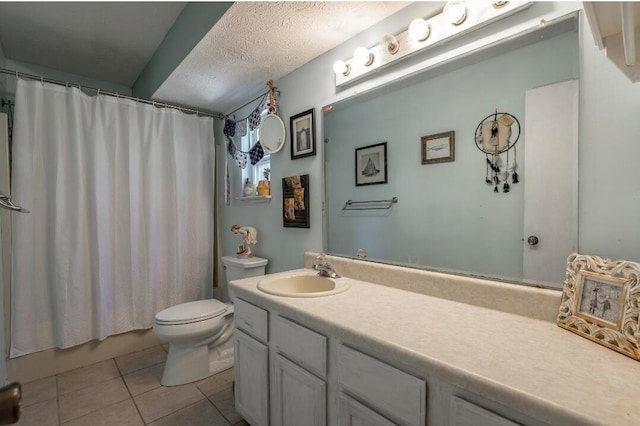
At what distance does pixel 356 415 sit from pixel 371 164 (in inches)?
46.1

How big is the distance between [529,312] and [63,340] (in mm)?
2860

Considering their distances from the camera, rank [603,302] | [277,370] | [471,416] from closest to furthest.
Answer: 1. [471,416]
2. [603,302]
3. [277,370]

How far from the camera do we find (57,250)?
2.05m

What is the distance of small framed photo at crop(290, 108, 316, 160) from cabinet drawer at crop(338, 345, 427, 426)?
1279mm

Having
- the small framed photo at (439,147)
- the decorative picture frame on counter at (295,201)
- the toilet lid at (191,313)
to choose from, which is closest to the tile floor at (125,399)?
the toilet lid at (191,313)

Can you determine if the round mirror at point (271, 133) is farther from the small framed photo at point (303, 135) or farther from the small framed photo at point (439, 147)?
the small framed photo at point (439, 147)

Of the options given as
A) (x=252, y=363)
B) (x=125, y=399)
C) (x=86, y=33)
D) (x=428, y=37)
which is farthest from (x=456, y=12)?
(x=125, y=399)

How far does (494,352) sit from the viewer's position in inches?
30.6

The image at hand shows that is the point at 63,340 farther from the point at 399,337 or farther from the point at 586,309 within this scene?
the point at 586,309

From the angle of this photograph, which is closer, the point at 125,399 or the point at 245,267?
the point at 125,399

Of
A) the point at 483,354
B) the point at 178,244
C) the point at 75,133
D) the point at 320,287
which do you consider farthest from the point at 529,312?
the point at 75,133

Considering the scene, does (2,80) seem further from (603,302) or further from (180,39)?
(603,302)

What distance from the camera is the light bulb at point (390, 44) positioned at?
1.42m

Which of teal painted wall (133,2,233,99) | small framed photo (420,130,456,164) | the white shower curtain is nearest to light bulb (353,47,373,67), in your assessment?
small framed photo (420,130,456,164)
